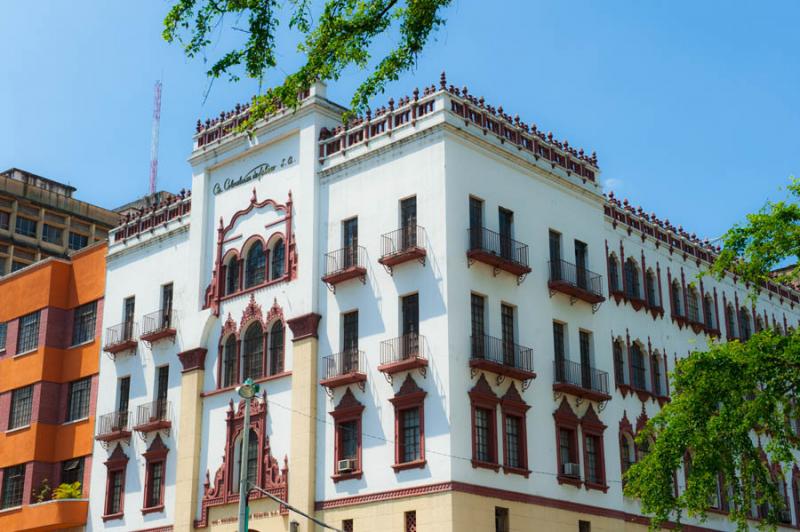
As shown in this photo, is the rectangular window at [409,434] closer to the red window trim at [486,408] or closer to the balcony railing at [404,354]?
the balcony railing at [404,354]

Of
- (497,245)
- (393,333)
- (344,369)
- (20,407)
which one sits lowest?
(344,369)

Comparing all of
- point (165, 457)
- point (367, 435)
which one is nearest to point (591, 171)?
point (367, 435)

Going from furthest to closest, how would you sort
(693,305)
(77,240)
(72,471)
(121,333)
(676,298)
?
(77,240) < (693,305) < (72,471) < (676,298) < (121,333)

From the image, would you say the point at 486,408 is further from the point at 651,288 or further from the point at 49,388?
the point at 49,388

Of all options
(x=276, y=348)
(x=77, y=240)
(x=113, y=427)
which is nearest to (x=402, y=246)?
(x=276, y=348)

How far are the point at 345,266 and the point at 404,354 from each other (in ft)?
15.2

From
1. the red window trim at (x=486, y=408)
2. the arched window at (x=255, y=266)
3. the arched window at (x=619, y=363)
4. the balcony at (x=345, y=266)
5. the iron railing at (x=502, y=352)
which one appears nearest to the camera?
the red window trim at (x=486, y=408)

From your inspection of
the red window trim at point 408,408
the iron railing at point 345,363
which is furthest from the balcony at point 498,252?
the iron railing at point 345,363

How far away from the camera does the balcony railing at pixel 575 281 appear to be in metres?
39.5

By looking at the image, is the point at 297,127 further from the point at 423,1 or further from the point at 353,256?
the point at 423,1

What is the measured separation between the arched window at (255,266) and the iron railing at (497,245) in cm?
938

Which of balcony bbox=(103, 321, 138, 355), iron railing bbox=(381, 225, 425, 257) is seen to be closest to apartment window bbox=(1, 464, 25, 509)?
balcony bbox=(103, 321, 138, 355)

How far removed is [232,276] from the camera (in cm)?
4338

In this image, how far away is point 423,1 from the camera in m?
17.1
